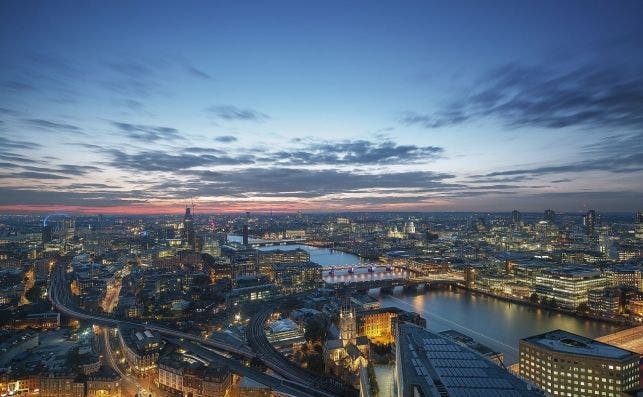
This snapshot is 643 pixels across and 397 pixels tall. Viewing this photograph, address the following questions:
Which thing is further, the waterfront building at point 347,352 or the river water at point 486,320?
the river water at point 486,320

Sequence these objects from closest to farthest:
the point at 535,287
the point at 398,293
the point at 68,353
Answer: the point at 68,353
the point at 535,287
the point at 398,293

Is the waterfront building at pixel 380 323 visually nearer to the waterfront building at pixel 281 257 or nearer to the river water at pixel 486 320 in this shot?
the river water at pixel 486 320

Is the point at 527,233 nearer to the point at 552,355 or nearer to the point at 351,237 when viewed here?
the point at 351,237

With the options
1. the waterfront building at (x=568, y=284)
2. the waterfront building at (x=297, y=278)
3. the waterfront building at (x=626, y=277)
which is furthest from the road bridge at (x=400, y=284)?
the waterfront building at (x=626, y=277)

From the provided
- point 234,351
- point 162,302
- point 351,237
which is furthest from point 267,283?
point 351,237

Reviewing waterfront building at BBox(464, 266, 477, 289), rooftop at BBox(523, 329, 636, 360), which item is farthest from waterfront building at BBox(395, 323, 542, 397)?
waterfront building at BBox(464, 266, 477, 289)

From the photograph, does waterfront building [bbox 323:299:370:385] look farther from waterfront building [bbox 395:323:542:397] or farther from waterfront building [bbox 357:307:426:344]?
waterfront building [bbox 395:323:542:397]
